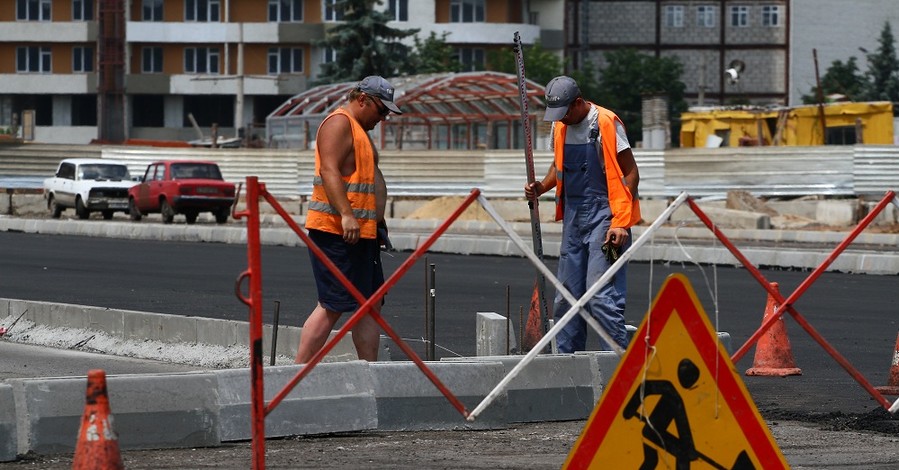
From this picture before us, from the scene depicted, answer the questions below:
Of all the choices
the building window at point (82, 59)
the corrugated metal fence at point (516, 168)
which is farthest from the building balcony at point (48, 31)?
the corrugated metal fence at point (516, 168)

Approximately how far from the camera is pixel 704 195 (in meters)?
37.7

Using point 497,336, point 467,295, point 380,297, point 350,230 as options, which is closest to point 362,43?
point 467,295

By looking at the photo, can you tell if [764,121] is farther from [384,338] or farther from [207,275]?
[384,338]

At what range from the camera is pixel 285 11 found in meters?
81.1

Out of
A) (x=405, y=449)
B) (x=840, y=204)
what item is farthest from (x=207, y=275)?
(x=840, y=204)

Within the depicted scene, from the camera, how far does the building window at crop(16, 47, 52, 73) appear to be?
81625 mm

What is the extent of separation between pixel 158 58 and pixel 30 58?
6441mm

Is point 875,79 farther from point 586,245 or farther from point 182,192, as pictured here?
point 586,245

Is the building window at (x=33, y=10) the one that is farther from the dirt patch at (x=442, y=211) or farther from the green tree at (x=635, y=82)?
the dirt patch at (x=442, y=211)

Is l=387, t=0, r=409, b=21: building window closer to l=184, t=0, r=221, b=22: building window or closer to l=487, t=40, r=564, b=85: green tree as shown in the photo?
l=487, t=40, r=564, b=85: green tree

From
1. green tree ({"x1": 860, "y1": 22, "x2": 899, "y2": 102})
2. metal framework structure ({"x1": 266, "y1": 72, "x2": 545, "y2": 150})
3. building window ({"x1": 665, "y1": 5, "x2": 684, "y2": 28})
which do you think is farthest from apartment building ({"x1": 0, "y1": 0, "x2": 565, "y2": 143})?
metal framework structure ({"x1": 266, "y1": 72, "x2": 545, "y2": 150})

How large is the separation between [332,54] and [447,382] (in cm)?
7330

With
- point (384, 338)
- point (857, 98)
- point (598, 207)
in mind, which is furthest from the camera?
point (857, 98)

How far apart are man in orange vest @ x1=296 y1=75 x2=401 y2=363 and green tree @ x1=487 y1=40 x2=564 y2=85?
6931 centimetres
